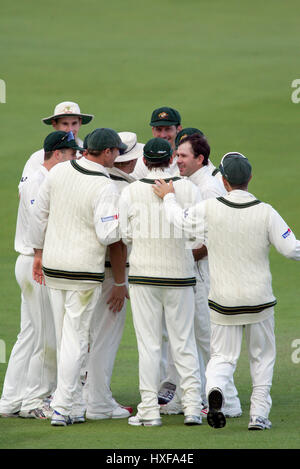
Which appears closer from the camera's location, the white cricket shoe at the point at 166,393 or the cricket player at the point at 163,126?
the white cricket shoe at the point at 166,393

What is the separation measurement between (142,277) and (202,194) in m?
1.05

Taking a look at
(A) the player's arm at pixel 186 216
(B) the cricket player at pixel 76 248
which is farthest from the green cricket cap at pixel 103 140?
(A) the player's arm at pixel 186 216

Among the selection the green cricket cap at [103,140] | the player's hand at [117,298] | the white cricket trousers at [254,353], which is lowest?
the white cricket trousers at [254,353]

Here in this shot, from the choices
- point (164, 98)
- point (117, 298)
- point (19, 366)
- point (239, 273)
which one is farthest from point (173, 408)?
point (164, 98)

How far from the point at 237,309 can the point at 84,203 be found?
1.36 m

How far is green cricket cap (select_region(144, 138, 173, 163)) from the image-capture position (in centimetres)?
702

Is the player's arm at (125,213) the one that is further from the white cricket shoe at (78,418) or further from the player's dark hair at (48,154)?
the white cricket shoe at (78,418)

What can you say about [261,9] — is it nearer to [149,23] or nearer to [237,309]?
[149,23]

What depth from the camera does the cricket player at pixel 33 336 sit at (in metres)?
7.48

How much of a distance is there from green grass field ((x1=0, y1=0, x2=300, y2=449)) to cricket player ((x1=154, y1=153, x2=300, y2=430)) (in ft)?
1.48

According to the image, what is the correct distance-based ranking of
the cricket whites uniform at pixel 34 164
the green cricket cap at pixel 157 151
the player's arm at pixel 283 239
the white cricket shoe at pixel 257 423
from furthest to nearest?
1. the cricket whites uniform at pixel 34 164
2. the green cricket cap at pixel 157 151
3. the white cricket shoe at pixel 257 423
4. the player's arm at pixel 283 239

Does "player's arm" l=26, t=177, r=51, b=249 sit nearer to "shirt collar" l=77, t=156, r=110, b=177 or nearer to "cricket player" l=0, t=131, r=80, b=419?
"cricket player" l=0, t=131, r=80, b=419

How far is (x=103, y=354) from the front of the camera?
24.7 ft

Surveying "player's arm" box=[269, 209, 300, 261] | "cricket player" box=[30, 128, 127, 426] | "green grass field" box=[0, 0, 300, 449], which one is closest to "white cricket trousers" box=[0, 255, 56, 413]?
"green grass field" box=[0, 0, 300, 449]
